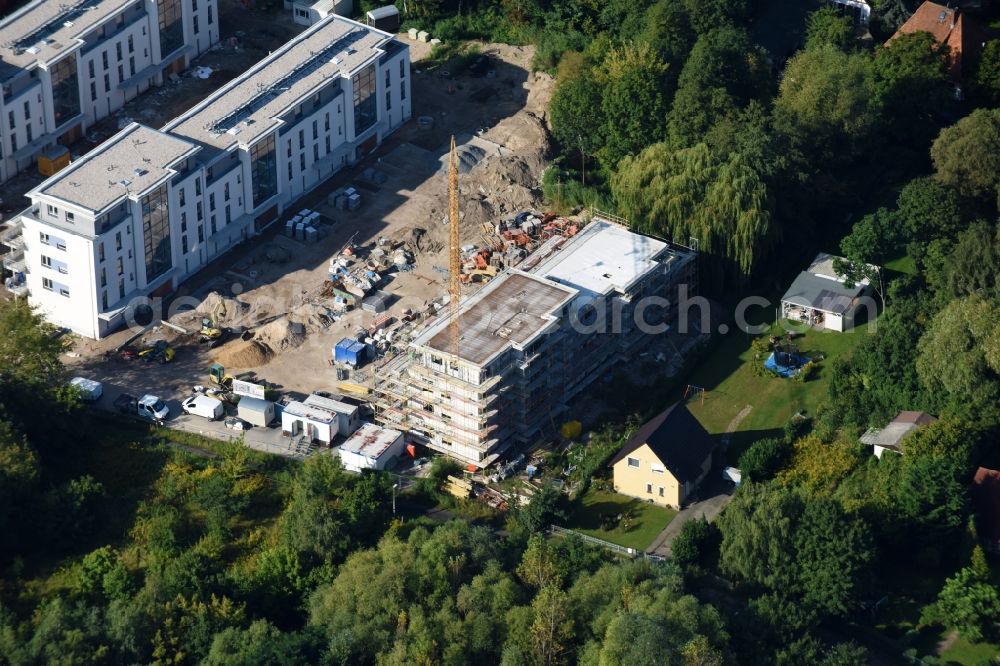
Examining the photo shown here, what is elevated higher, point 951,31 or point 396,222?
point 951,31

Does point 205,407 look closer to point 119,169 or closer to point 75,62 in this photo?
point 119,169

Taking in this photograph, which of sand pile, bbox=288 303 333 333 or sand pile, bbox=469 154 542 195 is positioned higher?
sand pile, bbox=469 154 542 195

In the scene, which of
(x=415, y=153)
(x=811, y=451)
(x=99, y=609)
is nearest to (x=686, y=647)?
(x=811, y=451)

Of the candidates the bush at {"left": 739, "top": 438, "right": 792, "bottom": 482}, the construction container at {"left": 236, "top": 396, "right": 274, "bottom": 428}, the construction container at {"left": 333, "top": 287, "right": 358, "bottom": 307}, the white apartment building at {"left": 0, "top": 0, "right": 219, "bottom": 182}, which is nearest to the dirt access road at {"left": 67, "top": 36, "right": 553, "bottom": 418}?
the construction container at {"left": 333, "top": 287, "right": 358, "bottom": 307}

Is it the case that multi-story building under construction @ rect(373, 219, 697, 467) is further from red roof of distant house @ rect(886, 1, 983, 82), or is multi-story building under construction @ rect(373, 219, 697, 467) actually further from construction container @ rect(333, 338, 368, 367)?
red roof of distant house @ rect(886, 1, 983, 82)

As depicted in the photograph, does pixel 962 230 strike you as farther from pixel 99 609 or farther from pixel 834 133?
pixel 99 609

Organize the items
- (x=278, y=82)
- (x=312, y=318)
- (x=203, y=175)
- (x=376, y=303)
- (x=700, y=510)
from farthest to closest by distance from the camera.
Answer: (x=278, y=82), (x=203, y=175), (x=376, y=303), (x=312, y=318), (x=700, y=510)

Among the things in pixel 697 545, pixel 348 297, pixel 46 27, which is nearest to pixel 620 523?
pixel 697 545
